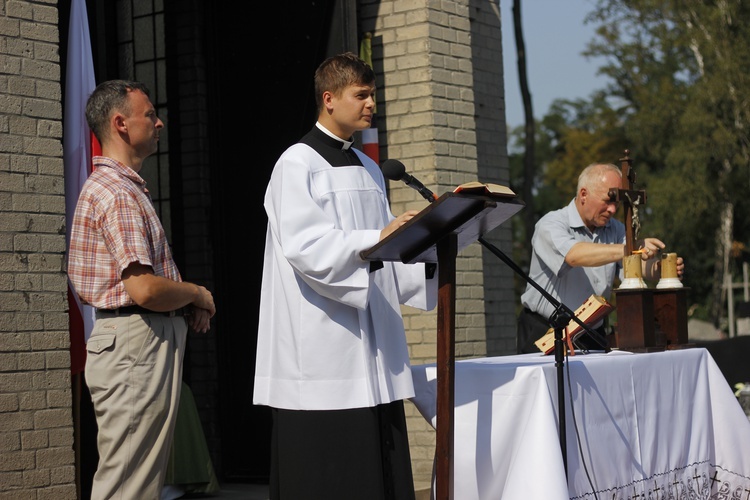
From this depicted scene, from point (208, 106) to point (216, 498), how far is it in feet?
9.58

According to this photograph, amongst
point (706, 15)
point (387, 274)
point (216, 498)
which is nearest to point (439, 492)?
point (387, 274)

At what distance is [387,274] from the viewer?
4.49 meters

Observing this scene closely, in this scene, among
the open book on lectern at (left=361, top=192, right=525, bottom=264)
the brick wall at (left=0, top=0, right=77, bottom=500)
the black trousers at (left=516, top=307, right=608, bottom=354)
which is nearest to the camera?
the open book on lectern at (left=361, top=192, right=525, bottom=264)

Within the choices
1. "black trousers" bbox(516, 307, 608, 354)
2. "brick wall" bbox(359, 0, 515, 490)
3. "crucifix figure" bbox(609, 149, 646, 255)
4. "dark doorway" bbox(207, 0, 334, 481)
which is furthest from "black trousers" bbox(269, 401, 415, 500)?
"dark doorway" bbox(207, 0, 334, 481)

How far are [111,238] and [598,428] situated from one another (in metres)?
2.12

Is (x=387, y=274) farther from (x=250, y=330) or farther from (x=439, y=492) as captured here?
(x=250, y=330)

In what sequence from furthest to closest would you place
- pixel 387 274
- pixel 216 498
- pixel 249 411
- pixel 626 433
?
pixel 249 411
pixel 216 498
pixel 626 433
pixel 387 274

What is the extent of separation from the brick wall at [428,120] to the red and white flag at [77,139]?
100.0 inches

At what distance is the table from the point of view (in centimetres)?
450

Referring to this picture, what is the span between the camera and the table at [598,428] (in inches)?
177

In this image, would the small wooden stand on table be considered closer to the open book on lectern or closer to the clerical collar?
the open book on lectern

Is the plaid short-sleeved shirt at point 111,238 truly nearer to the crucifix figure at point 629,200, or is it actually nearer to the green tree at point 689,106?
the crucifix figure at point 629,200

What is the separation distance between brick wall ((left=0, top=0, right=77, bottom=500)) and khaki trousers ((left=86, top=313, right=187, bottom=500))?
1334 millimetres

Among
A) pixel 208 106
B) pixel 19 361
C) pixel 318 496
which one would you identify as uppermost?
pixel 208 106
